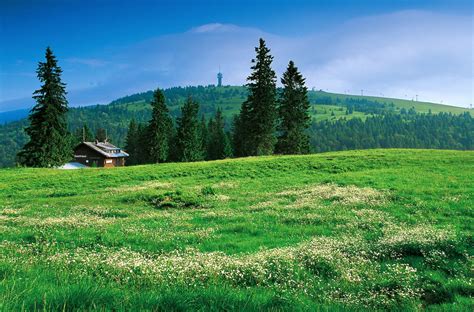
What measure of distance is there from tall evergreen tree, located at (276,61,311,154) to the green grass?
1956 inches

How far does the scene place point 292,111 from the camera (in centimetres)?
7875

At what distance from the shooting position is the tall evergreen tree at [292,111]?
7881cm

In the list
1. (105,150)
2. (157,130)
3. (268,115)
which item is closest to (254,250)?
(268,115)

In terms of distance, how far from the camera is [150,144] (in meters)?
89.9

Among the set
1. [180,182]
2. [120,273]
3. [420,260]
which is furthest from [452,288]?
[180,182]

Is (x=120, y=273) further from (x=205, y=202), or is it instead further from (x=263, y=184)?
(x=263, y=184)

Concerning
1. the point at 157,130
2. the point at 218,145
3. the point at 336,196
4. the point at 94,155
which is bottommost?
the point at 94,155

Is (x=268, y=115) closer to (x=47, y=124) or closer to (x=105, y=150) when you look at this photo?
(x=47, y=124)

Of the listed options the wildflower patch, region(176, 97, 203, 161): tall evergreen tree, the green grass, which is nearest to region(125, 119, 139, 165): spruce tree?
region(176, 97, 203, 161): tall evergreen tree

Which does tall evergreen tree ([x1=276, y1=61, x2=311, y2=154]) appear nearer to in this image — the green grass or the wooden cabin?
the green grass

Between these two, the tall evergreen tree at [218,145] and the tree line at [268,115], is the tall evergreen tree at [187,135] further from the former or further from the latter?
the tall evergreen tree at [218,145]

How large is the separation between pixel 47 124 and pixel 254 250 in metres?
69.7

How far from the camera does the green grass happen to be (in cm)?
535

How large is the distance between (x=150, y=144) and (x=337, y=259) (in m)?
84.3
